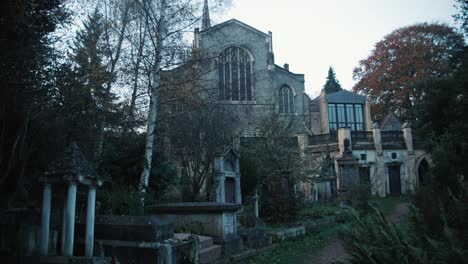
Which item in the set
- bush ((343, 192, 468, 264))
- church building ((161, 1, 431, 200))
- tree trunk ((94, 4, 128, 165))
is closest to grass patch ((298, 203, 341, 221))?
church building ((161, 1, 431, 200))

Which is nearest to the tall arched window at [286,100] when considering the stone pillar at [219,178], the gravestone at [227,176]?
the gravestone at [227,176]

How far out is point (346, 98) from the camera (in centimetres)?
3781

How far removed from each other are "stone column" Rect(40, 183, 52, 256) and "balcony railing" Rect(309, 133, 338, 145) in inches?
964

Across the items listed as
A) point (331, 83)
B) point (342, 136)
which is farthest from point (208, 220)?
point (331, 83)

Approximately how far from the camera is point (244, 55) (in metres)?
34.1

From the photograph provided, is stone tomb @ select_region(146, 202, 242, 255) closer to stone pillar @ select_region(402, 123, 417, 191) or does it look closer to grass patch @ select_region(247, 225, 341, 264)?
grass patch @ select_region(247, 225, 341, 264)

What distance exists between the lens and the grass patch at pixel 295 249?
812 cm

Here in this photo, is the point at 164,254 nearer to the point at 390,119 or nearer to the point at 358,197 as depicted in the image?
the point at 358,197

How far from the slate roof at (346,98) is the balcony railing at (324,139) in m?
9.10

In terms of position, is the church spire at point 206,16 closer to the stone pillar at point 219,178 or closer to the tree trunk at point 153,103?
the tree trunk at point 153,103

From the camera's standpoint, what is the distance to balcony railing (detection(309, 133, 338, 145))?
1120 inches

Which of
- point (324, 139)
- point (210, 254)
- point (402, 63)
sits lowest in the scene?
point (210, 254)

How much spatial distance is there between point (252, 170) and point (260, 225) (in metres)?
3.47

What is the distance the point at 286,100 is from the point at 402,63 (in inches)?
444
